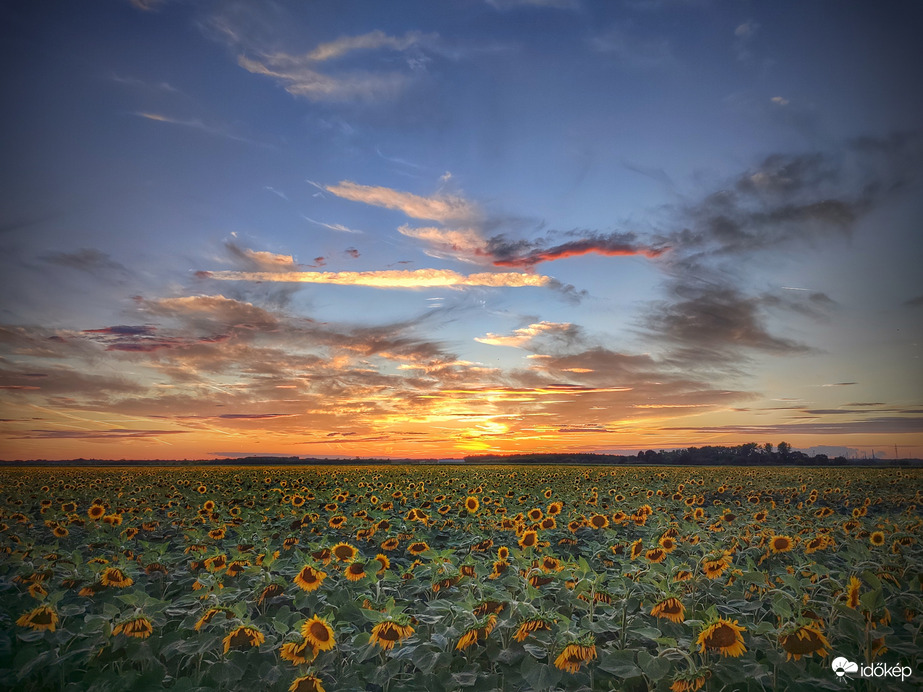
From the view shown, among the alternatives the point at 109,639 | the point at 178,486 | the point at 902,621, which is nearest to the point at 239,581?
the point at 109,639

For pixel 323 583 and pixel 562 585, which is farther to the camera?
pixel 323 583

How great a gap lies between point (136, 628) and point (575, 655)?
3464 mm

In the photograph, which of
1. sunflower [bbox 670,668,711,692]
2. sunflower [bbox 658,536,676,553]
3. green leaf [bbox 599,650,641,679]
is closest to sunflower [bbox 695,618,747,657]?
sunflower [bbox 670,668,711,692]

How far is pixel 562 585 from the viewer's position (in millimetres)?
5070

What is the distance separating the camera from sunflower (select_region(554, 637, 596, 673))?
347 cm

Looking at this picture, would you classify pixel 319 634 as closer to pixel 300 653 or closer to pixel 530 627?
pixel 300 653

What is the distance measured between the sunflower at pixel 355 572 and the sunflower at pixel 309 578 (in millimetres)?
399

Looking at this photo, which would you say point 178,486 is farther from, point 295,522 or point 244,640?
point 244,640

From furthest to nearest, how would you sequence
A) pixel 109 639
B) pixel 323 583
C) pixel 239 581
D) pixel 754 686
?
pixel 239 581
pixel 323 583
pixel 109 639
pixel 754 686

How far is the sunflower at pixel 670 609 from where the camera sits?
4.36 meters

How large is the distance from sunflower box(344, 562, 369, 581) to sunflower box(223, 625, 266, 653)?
5.76 ft

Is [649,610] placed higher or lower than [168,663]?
higher

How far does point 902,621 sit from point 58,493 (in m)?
21.0

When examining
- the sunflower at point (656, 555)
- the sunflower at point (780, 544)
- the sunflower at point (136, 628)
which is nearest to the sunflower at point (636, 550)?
the sunflower at point (656, 555)
